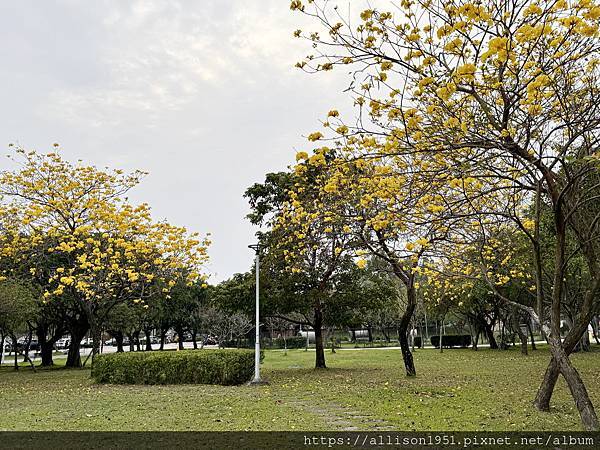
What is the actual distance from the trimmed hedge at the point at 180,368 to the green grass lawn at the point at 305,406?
603 millimetres

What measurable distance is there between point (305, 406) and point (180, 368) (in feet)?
17.4

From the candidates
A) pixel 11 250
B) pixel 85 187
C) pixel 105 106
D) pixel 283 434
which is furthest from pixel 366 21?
pixel 11 250

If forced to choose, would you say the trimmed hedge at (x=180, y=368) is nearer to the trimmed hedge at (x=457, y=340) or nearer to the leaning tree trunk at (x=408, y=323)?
the leaning tree trunk at (x=408, y=323)

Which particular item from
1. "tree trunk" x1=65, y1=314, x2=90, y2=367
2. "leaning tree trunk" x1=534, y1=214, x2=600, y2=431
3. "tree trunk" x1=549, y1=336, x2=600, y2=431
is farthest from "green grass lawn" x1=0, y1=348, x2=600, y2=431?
"tree trunk" x1=65, y1=314, x2=90, y2=367

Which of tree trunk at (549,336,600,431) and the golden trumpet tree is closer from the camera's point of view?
tree trunk at (549,336,600,431)

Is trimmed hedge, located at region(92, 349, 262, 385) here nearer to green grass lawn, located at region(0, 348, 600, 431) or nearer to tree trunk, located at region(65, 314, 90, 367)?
green grass lawn, located at region(0, 348, 600, 431)

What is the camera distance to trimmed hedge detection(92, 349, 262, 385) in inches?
485

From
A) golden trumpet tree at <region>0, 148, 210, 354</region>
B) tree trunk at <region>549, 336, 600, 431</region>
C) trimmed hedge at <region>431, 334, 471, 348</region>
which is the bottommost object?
trimmed hedge at <region>431, 334, 471, 348</region>

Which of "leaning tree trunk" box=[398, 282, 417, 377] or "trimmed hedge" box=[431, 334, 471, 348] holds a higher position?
"leaning tree trunk" box=[398, 282, 417, 377]

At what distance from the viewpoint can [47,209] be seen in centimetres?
1391

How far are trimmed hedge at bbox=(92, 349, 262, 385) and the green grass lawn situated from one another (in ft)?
1.98

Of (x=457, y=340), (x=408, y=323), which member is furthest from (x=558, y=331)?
(x=457, y=340)

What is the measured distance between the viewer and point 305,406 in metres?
8.16

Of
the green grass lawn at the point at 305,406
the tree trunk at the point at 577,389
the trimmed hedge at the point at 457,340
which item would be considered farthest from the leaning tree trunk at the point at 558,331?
the trimmed hedge at the point at 457,340
